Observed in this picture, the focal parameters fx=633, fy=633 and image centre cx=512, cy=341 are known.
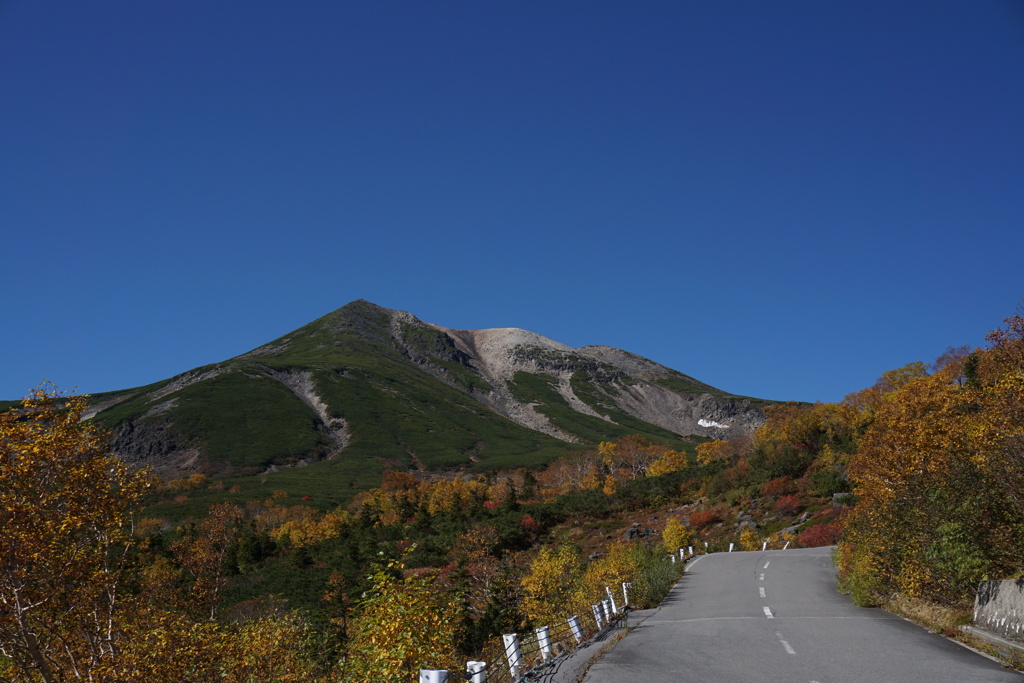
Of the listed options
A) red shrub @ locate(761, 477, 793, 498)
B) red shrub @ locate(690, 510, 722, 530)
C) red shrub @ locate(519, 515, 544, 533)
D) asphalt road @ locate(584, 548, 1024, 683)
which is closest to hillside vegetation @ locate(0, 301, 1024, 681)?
asphalt road @ locate(584, 548, 1024, 683)

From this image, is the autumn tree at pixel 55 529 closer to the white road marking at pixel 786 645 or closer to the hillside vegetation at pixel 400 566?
the hillside vegetation at pixel 400 566

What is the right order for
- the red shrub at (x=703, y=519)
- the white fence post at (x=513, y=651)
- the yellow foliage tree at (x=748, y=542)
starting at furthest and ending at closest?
1. the red shrub at (x=703, y=519)
2. the yellow foliage tree at (x=748, y=542)
3. the white fence post at (x=513, y=651)

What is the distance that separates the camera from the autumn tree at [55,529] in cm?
1065

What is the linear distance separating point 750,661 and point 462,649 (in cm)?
1614

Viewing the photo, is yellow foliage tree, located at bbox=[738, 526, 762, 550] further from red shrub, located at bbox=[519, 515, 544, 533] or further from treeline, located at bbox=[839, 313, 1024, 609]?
treeline, located at bbox=[839, 313, 1024, 609]

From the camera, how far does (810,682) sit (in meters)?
10.1

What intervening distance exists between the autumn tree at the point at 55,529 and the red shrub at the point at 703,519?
55.2m

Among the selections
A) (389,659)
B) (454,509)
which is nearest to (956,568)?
(389,659)

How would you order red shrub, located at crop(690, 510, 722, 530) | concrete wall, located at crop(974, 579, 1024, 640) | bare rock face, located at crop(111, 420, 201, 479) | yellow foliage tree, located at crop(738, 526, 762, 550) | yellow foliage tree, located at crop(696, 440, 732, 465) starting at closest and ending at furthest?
1. concrete wall, located at crop(974, 579, 1024, 640)
2. yellow foliage tree, located at crop(738, 526, 762, 550)
3. red shrub, located at crop(690, 510, 722, 530)
4. yellow foliage tree, located at crop(696, 440, 732, 465)
5. bare rock face, located at crop(111, 420, 201, 479)

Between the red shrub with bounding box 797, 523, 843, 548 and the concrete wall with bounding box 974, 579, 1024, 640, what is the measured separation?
111 feet

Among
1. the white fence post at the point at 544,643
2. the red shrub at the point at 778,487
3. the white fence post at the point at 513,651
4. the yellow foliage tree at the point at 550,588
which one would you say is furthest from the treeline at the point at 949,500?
the red shrub at the point at 778,487

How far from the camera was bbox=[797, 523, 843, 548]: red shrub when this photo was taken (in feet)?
148

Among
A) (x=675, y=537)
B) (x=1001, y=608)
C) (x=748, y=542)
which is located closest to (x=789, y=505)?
(x=748, y=542)

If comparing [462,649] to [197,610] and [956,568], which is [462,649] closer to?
[956,568]
